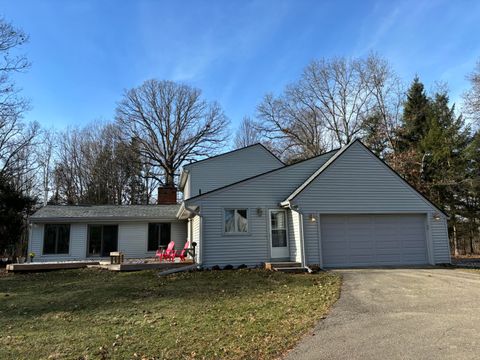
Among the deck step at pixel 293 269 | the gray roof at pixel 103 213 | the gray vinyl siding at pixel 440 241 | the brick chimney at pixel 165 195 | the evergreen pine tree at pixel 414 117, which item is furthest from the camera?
the evergreen pine tree at pixel 414 117

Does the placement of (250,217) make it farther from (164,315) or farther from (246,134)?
(246,134)

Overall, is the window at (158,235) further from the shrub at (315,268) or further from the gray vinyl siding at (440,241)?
the gray vinyl siding at (440,241)

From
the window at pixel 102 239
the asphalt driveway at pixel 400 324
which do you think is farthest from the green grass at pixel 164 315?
the window at pixel 102 239

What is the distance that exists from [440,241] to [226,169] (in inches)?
445

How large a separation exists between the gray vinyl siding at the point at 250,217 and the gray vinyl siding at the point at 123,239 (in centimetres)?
763

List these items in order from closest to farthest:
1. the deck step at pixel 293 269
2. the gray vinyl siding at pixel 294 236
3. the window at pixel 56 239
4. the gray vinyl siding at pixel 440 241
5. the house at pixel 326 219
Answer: the deck step at pixel 293 269
the gray vinyl siding at pixel 294 236
the house at pixel 326 219
the gray vinyl siding at pixel 440 241
the window at pixel 56 239

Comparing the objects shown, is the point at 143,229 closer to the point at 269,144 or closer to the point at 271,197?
the point at 271,197

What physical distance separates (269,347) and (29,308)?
622cm

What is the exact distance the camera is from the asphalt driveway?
4.62 metres

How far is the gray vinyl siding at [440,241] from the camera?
14672 mm

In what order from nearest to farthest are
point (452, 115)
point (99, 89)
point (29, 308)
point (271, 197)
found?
point (29, 308), point (271, 197), point (99, 89), point (452, 115)

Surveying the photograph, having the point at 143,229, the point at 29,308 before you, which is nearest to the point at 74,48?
the point at 29,308

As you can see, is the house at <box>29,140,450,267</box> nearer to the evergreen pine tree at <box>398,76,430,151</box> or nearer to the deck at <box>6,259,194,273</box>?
the deck at <box>6,259,194,273</box>

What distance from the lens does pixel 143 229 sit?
20906 millimetres
